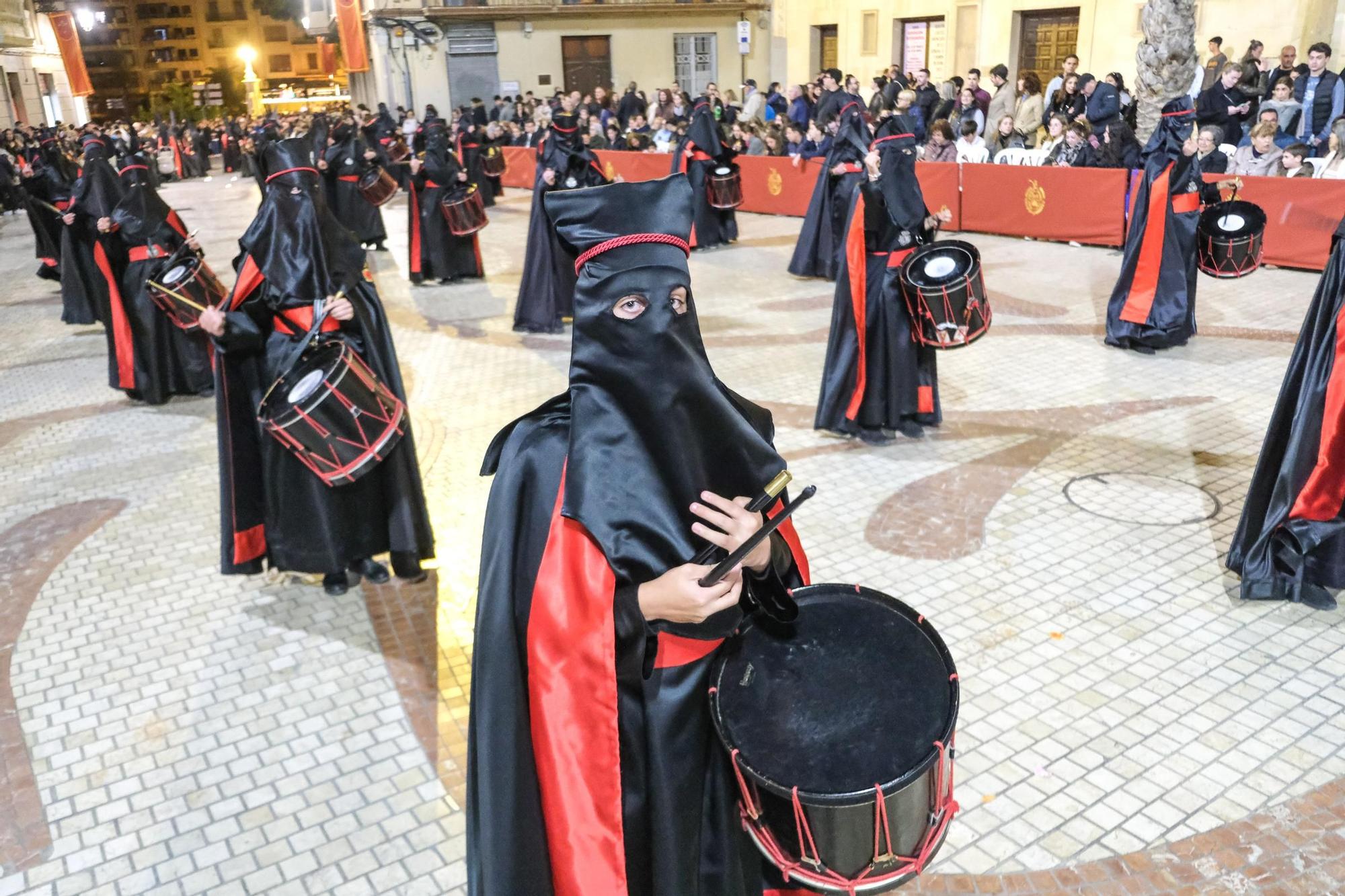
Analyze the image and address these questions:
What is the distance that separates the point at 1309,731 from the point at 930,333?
3.25m

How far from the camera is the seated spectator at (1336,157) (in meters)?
12.1

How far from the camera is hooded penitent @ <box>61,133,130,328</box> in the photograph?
8.70 metres

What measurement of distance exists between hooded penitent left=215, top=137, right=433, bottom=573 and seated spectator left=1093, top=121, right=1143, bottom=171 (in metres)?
11.8

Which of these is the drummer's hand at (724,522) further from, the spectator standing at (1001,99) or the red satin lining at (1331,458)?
the spectator standing at (1001,99)

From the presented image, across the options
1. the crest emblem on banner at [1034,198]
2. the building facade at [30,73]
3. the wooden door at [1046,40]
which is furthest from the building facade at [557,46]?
the crest emblem on banner at [1034,198]

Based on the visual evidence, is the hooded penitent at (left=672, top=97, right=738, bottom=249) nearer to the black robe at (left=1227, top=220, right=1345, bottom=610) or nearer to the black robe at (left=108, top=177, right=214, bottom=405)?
the black robe at (left=108, top=177, right=214, bottom=405)

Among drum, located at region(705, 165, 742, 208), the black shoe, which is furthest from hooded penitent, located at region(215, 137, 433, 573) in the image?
drum, located at region(705, 165, 742, 208)

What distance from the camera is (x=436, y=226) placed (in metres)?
13.7

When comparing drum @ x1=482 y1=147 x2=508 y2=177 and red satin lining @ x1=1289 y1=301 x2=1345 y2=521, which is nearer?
red satin lining @ x1=1289 y1=301 x2=1345 y2=521

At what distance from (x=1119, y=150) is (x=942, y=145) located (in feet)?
10.1

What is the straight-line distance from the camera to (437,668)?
15.7ft

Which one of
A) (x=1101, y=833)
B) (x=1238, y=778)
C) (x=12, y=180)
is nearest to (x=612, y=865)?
(x=1101, y=833)

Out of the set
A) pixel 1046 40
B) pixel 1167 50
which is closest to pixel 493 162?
pixel 1046 40

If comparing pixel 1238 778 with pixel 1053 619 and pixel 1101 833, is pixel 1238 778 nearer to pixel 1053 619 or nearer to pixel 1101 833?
pixel 1101 833
